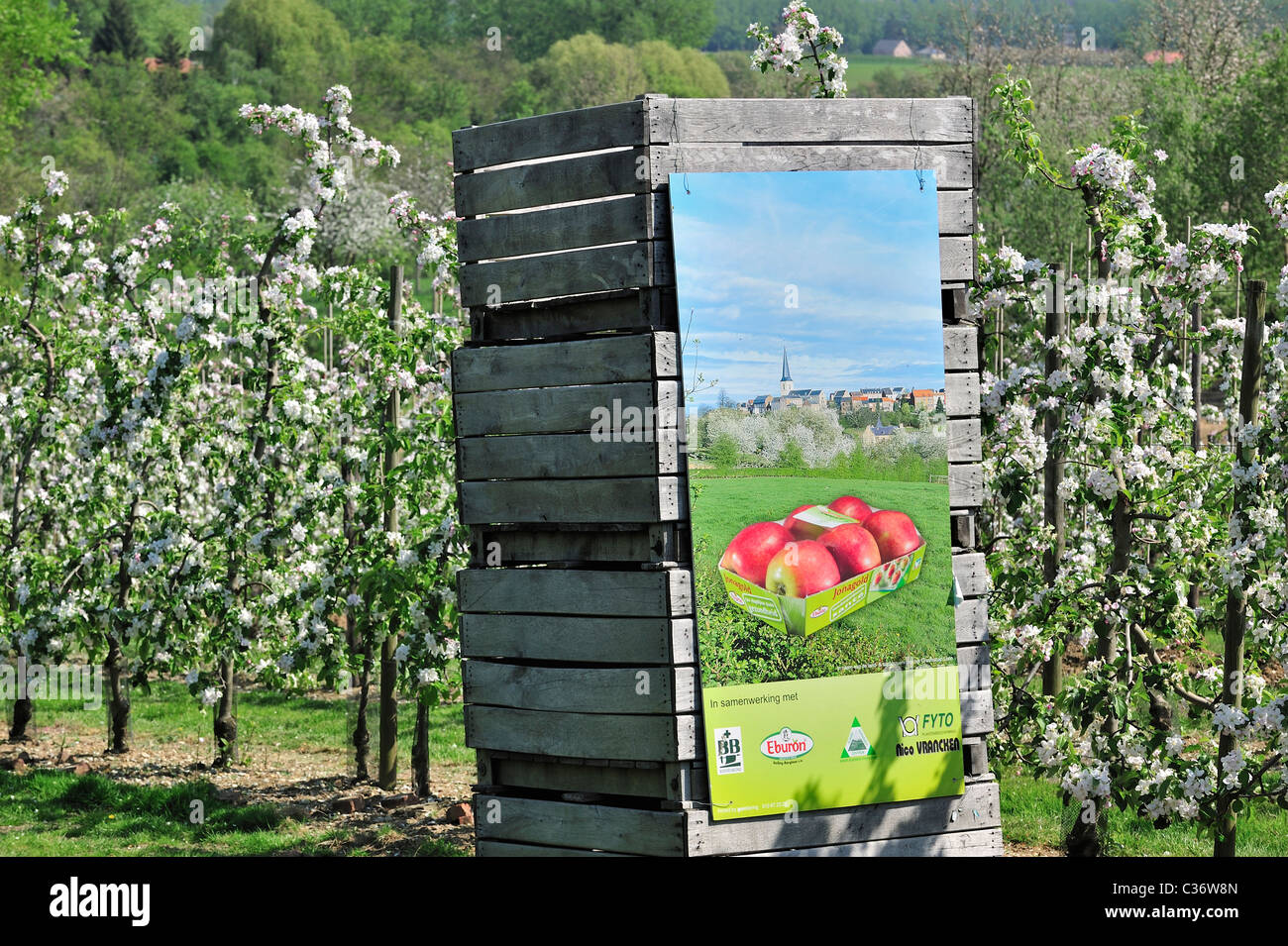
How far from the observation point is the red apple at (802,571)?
5.27 metres

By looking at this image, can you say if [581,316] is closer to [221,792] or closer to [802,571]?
[802,571]

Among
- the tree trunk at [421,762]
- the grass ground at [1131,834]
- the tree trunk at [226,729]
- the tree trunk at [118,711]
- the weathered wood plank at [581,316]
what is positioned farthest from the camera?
the tree trunk at [118,711]

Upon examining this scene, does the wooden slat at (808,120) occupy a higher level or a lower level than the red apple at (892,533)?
higher

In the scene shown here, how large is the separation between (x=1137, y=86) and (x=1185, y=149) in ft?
45.6

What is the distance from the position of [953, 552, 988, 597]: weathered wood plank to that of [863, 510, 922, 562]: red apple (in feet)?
0.95

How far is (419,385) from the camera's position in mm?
8828

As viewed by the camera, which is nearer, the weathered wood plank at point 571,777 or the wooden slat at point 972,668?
the weathered wood plank at point 571,777

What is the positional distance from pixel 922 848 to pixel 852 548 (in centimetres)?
132

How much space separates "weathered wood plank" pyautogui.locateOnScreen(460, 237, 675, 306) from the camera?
210 inches

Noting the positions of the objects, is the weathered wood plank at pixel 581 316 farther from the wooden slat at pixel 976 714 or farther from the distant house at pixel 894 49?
the distant house at pixel 894 49

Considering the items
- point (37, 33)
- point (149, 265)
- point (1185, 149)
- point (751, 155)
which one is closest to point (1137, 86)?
point (1185, 149)

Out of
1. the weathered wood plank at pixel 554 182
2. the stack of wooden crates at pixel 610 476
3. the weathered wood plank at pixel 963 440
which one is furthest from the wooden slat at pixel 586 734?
the weathered wood plank at pixel 554 182
